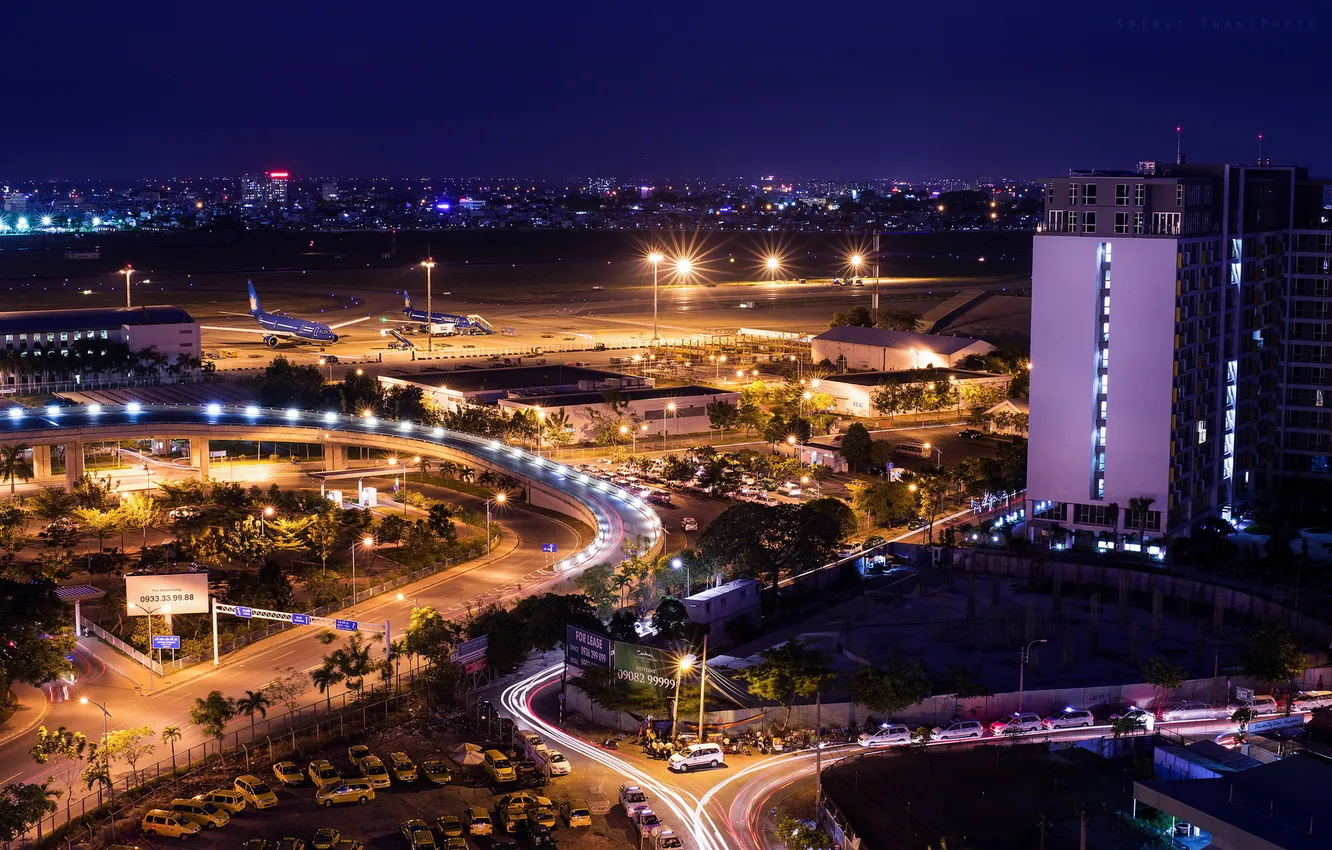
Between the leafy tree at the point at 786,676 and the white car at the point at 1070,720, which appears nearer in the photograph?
the white car at the point at 1070,720

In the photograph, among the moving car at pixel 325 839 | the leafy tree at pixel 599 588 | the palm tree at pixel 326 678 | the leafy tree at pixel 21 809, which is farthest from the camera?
the leafy tree at pixel 599 588

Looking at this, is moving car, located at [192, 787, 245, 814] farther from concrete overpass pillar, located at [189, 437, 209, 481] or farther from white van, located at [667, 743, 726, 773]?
concrete overpass pillar, located at [189, 437, 209, 481]

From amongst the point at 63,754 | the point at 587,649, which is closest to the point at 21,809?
the point at 63,754

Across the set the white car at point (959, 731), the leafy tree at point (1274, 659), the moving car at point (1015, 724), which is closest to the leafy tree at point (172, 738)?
the white car at point (959, 731)

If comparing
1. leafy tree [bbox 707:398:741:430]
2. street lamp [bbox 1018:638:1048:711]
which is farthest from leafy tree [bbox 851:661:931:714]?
leafy tree [bbox 707:398:741:430]

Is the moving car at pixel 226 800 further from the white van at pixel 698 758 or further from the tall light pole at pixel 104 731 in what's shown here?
the white van at pixel 698 758

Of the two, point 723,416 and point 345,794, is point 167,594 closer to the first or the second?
point 345,794

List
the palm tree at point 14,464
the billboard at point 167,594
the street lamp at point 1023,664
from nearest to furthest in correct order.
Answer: the street lamp at point 1023,664, the billboard at point 167,594, the palm tree at point 14,464

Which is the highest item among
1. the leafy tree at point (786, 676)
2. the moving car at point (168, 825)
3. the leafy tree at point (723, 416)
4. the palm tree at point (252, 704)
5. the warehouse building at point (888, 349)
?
the warehouse building at point (888, 349)

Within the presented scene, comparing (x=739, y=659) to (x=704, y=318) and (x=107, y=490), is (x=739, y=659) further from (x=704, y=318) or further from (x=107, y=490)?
(x=704, y=318)
